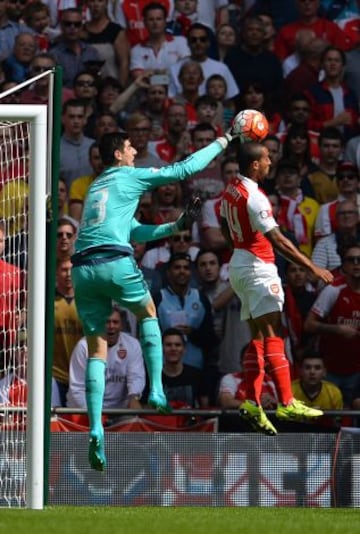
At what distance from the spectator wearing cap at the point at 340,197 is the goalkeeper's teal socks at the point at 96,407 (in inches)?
195

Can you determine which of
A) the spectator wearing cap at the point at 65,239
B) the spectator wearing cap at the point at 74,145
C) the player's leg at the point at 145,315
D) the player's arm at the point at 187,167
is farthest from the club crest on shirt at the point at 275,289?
the spectator wearing cap at the point at 74,145

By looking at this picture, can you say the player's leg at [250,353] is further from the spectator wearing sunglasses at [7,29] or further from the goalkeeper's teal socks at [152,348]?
the spectator wearing sunglasses at [7,29]

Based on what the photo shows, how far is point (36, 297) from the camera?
10.7 meters

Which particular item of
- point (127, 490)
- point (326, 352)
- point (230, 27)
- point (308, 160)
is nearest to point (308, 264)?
point (127, 490)

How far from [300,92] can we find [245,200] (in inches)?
235

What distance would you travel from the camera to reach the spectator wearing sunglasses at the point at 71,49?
1778cm

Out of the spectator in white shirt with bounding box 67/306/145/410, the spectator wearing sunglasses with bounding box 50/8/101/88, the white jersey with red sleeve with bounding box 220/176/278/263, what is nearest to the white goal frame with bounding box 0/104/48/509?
the white jersey with red sleeve with bounding box 220/176/278/263

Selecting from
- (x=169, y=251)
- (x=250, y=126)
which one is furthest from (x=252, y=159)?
(x=169, y=251)

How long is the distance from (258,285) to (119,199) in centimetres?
121

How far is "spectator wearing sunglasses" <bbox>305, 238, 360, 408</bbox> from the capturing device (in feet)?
50.0

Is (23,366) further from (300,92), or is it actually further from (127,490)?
(300,92)

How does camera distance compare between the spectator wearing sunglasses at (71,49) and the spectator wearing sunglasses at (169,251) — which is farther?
the spectator wearing sunglasses at (71,49)

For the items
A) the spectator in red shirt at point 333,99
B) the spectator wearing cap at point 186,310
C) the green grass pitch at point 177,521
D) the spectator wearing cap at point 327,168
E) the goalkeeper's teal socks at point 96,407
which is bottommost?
the green grass pitch at point 177,521

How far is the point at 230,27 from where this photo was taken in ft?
59.4
